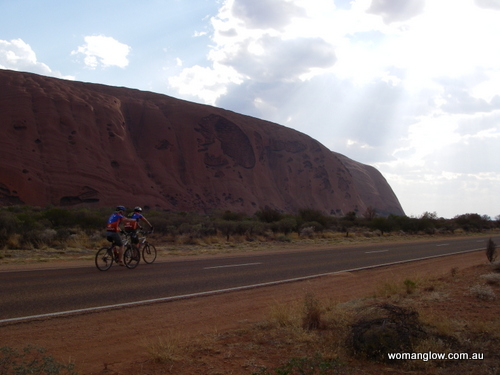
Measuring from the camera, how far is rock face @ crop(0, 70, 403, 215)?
54.2 m

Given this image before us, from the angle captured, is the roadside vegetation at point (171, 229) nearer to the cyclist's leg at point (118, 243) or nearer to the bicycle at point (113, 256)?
the bicycle at point (113, 256)

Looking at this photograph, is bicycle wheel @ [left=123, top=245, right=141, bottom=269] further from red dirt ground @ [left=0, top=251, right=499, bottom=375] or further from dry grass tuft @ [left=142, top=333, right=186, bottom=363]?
dry grass tuft @ [left=142, top=333, right=186, bottom=363]

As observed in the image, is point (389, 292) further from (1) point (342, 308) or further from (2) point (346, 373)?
(2) point (346, 373)

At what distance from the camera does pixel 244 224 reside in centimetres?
3128

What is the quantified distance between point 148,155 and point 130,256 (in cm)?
5683

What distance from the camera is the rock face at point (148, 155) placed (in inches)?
2135

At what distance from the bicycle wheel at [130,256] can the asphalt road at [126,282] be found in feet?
0.73

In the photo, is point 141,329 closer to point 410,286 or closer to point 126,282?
point 126,282

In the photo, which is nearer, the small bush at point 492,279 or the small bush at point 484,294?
the small bush at point 484,294

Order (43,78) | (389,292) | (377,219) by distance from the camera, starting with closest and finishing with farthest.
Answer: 1. (389,292)
2. (377,219)
3. (43,78)

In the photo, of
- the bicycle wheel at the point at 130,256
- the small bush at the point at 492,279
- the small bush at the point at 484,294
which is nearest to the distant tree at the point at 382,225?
the small bush at the point at 492,279

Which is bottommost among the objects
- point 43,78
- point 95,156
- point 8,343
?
point 8,343

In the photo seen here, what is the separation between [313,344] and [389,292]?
407 centimetres

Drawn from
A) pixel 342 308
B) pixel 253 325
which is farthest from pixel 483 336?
pixel 253 325
